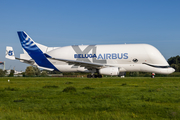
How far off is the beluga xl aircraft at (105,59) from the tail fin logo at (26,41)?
1918 millimetres

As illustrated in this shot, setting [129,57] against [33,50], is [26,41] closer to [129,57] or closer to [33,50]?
[33,50]

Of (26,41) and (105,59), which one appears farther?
(26,41)

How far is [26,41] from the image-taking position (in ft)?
159

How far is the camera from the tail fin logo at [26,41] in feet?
158

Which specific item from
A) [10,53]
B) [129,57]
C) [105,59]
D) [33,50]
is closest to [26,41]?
[33,50]

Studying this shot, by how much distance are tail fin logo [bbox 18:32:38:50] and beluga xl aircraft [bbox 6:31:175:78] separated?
192cm

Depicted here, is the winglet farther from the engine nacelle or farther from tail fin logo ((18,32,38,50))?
the engine nacelle

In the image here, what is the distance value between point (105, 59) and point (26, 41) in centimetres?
1883

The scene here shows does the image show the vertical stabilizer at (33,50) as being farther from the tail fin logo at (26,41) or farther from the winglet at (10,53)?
the winglet at (10,53)

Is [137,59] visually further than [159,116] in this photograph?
Yes

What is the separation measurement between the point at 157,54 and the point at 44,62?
22.6m

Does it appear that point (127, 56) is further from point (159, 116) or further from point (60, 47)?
point (159, 116)

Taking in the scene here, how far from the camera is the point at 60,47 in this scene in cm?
4806

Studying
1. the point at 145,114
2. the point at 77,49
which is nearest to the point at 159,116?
the point at 145,114
